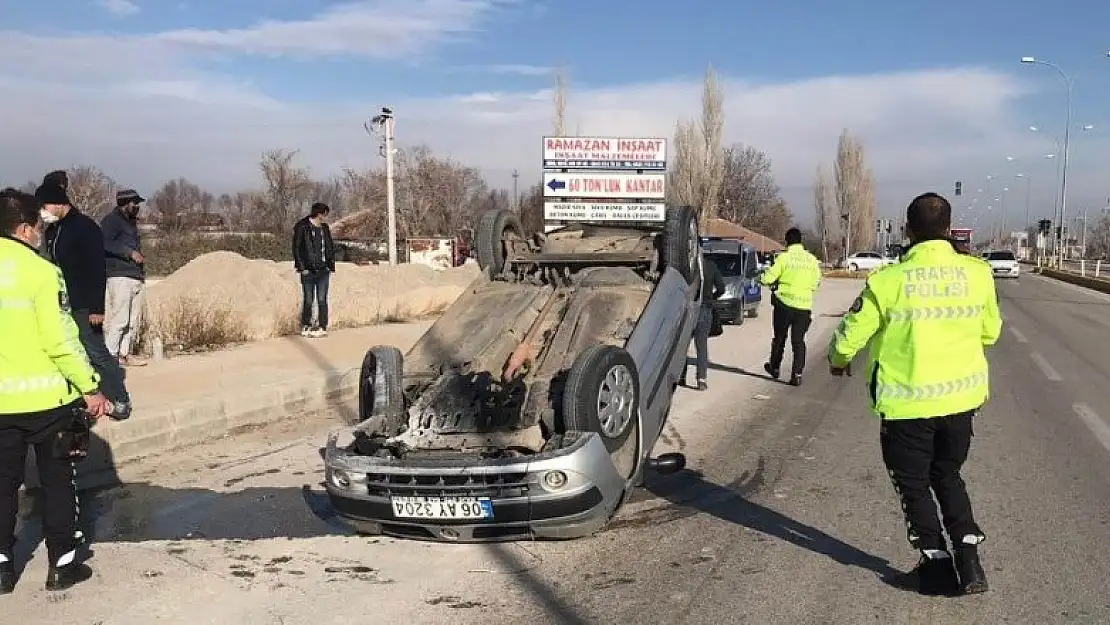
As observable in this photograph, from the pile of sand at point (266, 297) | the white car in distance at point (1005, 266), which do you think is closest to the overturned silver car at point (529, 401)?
the pile of sand at point (266, 297)

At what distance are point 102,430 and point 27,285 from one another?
125 inches

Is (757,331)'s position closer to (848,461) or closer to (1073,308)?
(848,461)

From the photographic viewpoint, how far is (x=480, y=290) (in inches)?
277

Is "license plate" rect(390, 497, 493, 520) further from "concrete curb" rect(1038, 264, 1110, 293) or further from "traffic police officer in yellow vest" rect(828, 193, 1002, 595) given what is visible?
"concrete curb" rect(1038, 264, 1110, 293)

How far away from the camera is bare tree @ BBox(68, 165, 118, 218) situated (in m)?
38.1

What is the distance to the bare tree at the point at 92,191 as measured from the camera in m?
38.1

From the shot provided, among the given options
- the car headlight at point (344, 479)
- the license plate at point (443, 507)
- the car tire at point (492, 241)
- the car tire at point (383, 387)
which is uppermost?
the car tire at point (492, 241)

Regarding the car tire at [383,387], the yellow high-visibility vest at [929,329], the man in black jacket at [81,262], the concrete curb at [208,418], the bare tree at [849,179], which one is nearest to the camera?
the yellow high-visibility vest at [929,329]

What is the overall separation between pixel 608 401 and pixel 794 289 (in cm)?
586

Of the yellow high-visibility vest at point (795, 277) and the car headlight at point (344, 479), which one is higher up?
the yellow high-visibility vest at point (795, 277)

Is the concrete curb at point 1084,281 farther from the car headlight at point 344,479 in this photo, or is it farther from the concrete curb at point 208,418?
the car headlight at point 344,479

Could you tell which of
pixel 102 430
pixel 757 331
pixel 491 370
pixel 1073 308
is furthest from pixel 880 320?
pixel 1073 308

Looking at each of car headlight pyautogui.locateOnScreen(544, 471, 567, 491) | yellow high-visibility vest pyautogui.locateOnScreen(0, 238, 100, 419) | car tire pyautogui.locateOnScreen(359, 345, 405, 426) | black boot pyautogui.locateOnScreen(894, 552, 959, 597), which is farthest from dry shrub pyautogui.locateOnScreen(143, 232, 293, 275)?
black boot pyautogui.locateOnScreen(894, 552, 959, 597)

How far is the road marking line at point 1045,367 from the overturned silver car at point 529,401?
628 cm
